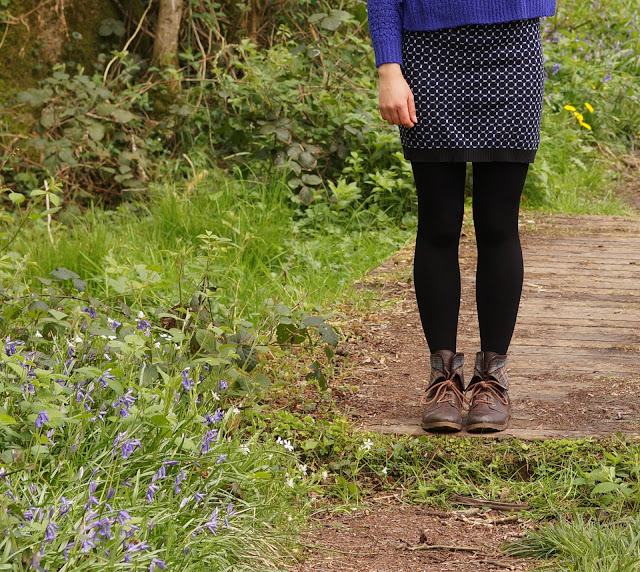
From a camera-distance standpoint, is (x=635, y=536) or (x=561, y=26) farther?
(x=561, y=26)

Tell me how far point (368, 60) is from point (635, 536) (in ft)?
Result: 17.5

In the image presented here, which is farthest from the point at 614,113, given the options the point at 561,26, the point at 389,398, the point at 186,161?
the point at 389,398

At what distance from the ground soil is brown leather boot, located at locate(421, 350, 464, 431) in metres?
0.09

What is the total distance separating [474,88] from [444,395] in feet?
3.07

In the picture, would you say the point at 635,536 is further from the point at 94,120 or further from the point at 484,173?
the point at 94,120

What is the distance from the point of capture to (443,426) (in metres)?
2.91

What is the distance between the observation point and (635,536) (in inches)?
88.2

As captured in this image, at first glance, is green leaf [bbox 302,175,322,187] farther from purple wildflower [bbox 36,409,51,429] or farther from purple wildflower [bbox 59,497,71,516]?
purple wildflower [bbox 59,497,71,516]

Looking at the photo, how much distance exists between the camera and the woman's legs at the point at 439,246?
2.82 metres

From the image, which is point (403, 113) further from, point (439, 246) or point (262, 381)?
point (262, 381)

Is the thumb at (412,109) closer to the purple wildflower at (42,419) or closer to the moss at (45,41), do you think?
the purple wildflower at (42,419)

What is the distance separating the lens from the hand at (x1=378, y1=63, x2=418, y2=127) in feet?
8.79

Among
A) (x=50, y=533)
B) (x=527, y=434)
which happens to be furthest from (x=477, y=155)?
(x=50, y=533)

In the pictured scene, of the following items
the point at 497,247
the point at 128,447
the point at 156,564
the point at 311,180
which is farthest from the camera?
the point at 311,180
